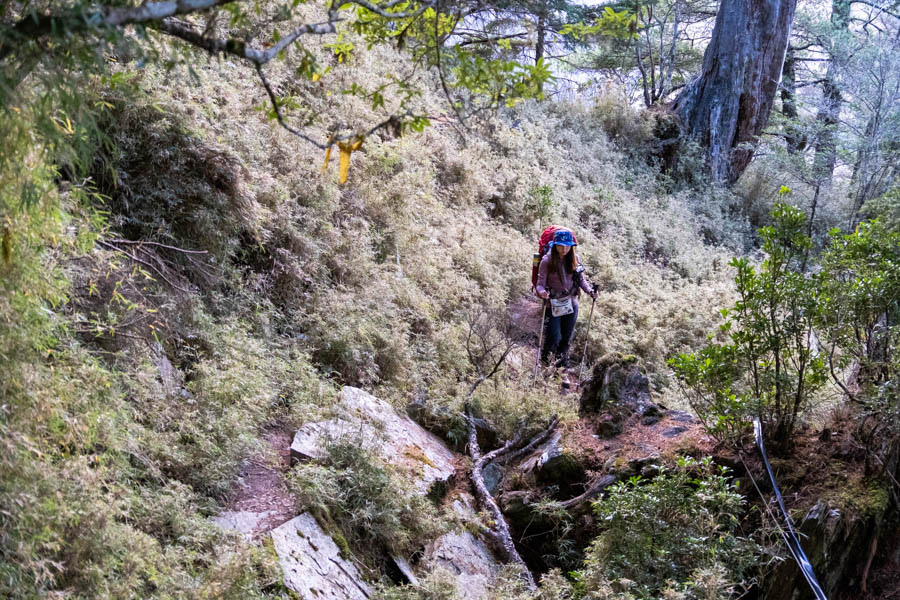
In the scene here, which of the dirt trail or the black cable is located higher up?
the black cable

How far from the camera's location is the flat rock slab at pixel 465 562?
4.41m

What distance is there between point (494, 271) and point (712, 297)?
165 inches

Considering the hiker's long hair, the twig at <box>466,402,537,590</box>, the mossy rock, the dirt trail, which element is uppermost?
the hiker's long hair

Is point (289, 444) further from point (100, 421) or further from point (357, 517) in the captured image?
point (100, 421)

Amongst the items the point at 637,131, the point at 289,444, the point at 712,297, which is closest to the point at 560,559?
the point at 289,444

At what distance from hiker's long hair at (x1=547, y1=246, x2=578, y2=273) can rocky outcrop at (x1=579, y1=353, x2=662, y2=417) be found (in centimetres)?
237

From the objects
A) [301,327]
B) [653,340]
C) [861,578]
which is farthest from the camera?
[653,340]

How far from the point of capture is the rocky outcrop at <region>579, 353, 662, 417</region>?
5.97 metres

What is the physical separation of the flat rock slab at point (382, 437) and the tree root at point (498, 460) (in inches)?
10.0

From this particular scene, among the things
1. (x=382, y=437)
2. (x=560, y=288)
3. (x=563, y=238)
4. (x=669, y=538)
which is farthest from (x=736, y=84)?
(x=669, y=538)

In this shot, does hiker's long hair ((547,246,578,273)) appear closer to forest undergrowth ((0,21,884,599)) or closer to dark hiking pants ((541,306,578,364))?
dark hiking pants ((541,306,578,364))

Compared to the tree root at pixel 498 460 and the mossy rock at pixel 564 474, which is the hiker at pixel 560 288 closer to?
the tree root at pixel 498 460

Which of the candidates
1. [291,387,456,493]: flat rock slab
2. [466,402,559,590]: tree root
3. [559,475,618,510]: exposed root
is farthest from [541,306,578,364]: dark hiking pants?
[559,475,618,510]: exposed root

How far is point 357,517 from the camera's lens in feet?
14.8
